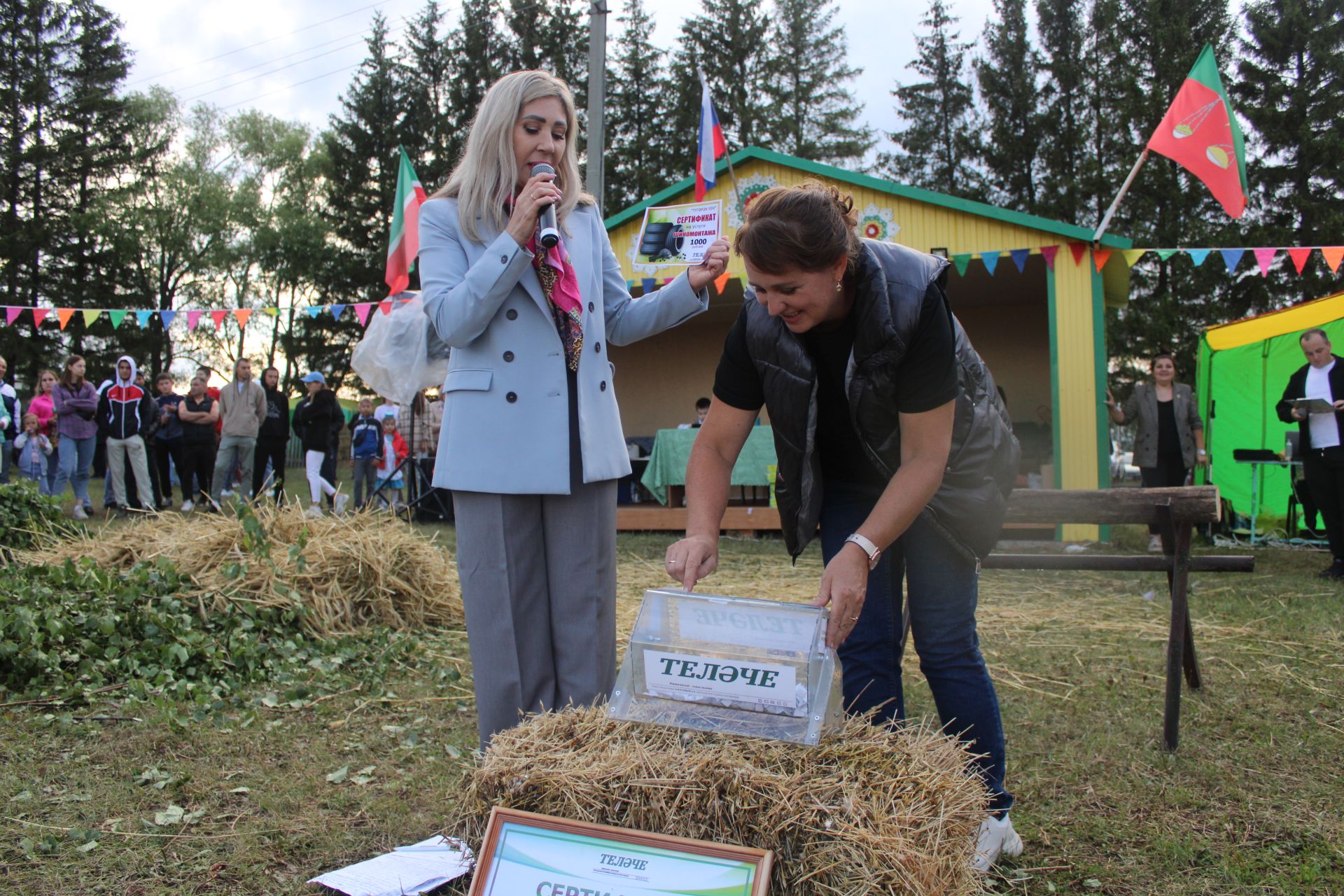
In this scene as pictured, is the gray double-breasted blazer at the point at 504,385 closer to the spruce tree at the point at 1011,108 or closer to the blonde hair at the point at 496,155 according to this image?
the blonde hair at the point at 496,155

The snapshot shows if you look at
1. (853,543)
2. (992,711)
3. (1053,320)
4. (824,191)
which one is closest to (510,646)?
(853,543)

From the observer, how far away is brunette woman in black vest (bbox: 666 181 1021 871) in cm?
171

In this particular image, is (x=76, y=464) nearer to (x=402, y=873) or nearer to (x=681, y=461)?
(x=681, y=461)

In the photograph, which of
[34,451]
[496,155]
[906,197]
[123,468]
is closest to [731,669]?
[496,155]

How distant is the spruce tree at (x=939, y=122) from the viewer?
2802cm

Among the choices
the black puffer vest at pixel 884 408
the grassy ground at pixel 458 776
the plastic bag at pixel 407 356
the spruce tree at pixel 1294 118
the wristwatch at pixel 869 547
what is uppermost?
the spruce tree at pixel 1294 118

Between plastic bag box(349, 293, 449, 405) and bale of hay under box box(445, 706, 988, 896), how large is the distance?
118 centimetres

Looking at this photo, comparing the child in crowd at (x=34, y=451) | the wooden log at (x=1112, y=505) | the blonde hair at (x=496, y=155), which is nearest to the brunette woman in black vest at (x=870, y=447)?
the blonde hair at (x=496, y=155)

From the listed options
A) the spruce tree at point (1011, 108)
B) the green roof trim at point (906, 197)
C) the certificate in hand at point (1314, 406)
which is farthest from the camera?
the spruce tree at point (1011, 108)

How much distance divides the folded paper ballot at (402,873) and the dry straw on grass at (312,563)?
2535mm

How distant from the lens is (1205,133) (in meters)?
7.88

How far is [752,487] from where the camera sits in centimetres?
1010

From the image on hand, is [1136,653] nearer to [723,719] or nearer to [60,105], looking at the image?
[723,719]

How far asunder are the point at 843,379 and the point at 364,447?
9609mm
